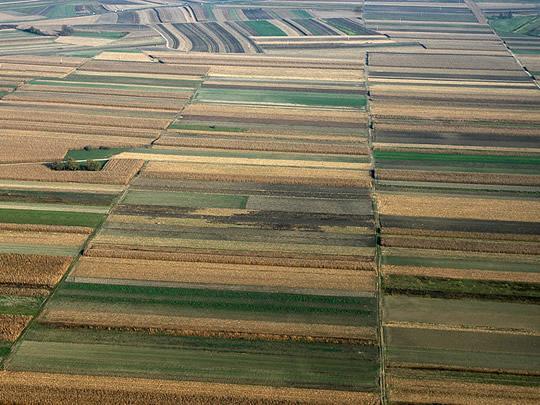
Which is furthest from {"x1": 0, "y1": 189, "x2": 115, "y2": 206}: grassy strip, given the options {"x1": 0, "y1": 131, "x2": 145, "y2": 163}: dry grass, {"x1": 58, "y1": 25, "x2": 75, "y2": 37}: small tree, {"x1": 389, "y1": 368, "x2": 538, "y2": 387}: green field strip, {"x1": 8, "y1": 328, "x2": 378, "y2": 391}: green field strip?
{"x1": 58, "y1": 25, "x2": 75, "y2": 37}: small tree

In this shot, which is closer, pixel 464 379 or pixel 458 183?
pixel 464 379

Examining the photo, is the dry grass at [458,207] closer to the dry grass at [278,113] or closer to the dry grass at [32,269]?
the dry grass at [32,269]

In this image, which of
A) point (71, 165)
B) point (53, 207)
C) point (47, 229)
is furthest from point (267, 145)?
point (47, 229)

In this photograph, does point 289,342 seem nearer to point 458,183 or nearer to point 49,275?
point 49,275

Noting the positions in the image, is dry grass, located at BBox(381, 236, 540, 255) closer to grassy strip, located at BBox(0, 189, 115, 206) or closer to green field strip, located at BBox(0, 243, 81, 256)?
green field strip, located at BBox(0, 243, 81, 256)

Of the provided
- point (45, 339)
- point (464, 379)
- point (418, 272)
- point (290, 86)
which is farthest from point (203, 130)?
point (464, 379)

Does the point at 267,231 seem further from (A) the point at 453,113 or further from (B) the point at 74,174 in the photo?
(A) the point at 453,113
